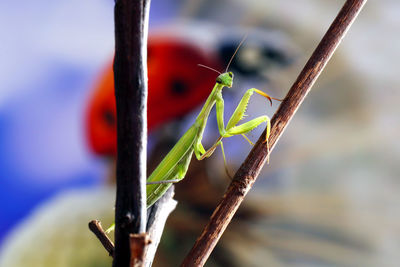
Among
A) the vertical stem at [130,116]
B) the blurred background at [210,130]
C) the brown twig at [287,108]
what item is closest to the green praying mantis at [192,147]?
the brown twig at [287,108]

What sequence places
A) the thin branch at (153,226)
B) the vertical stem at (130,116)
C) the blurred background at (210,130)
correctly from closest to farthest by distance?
the vertical stem at (130,116)
the thin branch at (153,226)
the blurred background at (210,130)

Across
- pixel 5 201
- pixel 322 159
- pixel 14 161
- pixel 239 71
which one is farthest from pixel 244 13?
pixel 5 201

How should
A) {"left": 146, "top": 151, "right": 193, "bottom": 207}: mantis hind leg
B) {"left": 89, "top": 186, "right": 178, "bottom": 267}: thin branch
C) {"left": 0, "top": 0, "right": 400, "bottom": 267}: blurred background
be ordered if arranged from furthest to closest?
1. {"left": 0, "top": 0, "right": 400, "bottom": 267}: blurred background
2. {"left": 146, "top": 151, "right": 193, "bottom": 207}: mantis hind leg
3. {"left": 89, "top": 186, "right": 178, "bottom": 267}: thin branch

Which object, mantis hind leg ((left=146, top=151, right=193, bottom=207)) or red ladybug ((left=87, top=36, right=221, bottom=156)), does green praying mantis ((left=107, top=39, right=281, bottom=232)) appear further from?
red ladybug ((left=87, top=36, right=221, bottom=156))

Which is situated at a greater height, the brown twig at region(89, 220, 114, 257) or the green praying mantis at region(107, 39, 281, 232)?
the green praying mantis at region(107, 39, 281, 232)

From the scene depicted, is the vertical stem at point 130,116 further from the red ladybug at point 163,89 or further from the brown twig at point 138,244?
the red ladybug at point 163,89

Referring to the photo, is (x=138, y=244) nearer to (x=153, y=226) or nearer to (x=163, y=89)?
(x=153, y=226)

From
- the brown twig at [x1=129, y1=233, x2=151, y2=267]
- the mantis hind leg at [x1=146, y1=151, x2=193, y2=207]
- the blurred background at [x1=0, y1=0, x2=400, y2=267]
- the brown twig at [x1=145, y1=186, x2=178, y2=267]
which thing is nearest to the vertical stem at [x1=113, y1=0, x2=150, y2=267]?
the brown twig at [x1=129, y1=233, x2=151, y2=267]
